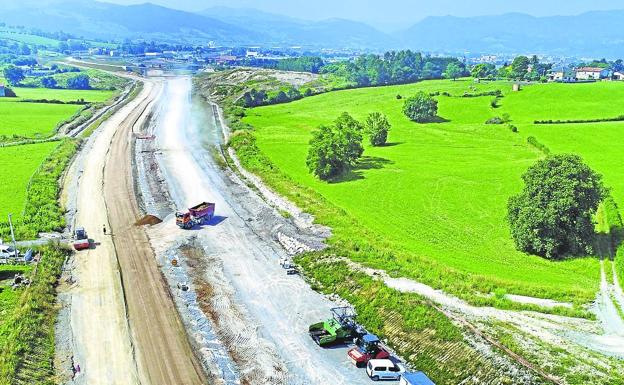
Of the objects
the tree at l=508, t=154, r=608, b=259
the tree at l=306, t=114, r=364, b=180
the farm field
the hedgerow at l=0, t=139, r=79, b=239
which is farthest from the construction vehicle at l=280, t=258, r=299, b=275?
Result: the tree at l=306, t=114, r=364, b=180

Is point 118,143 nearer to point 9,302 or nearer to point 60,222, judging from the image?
point 60,222

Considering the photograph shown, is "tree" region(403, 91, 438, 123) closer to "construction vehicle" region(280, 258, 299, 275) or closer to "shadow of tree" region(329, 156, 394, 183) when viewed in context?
"shadow of tree" region(329, 156, 394, 183)

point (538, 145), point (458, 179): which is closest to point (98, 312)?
point (458, 179)

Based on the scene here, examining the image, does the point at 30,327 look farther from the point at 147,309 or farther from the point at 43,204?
the point at 43,204

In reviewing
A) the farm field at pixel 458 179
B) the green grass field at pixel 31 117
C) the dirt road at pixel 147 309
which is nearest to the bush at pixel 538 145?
the farm field at pixel 458 179

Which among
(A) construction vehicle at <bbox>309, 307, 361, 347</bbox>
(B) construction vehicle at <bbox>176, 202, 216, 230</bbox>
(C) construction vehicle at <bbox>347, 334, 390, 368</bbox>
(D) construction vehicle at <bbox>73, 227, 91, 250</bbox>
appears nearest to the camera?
(C) construction vehicle at <bbox>347, 334, 390, 368</bbox>

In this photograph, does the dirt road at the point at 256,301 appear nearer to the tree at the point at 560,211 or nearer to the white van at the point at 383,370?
the white van at the point at 383,370

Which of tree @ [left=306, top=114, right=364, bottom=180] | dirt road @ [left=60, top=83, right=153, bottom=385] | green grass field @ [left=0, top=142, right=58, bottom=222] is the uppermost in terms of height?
tree @ [left=306, top=114, right=364, bottom=180]

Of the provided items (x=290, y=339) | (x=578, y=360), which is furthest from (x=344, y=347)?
(x=578, y=360)
